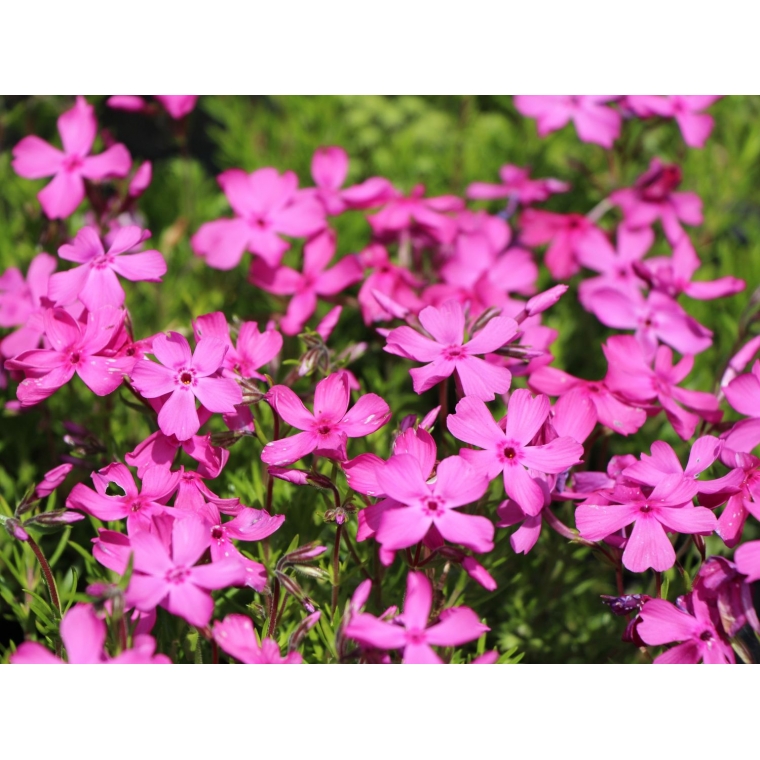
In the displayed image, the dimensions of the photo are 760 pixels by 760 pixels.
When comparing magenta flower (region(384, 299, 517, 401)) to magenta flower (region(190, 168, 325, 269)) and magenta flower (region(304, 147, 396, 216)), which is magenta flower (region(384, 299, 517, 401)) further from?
magenta flower (region(304, 147, 396, 216))

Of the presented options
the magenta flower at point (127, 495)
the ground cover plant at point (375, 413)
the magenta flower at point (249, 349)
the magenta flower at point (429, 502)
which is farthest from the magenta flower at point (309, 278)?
the magenta flower at point (429, 502)

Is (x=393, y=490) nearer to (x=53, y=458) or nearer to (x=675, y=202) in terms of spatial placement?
(x=53, y=458)

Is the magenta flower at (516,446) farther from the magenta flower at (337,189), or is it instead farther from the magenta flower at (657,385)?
the magenta flower at (337,189)

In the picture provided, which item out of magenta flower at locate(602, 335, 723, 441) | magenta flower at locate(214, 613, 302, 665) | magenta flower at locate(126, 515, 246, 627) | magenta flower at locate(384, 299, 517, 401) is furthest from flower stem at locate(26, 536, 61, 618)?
magenta flower at locate(602, 335, 723, 441)

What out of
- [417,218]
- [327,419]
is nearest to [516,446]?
[327,419]

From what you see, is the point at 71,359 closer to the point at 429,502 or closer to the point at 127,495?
the point at 127,495
